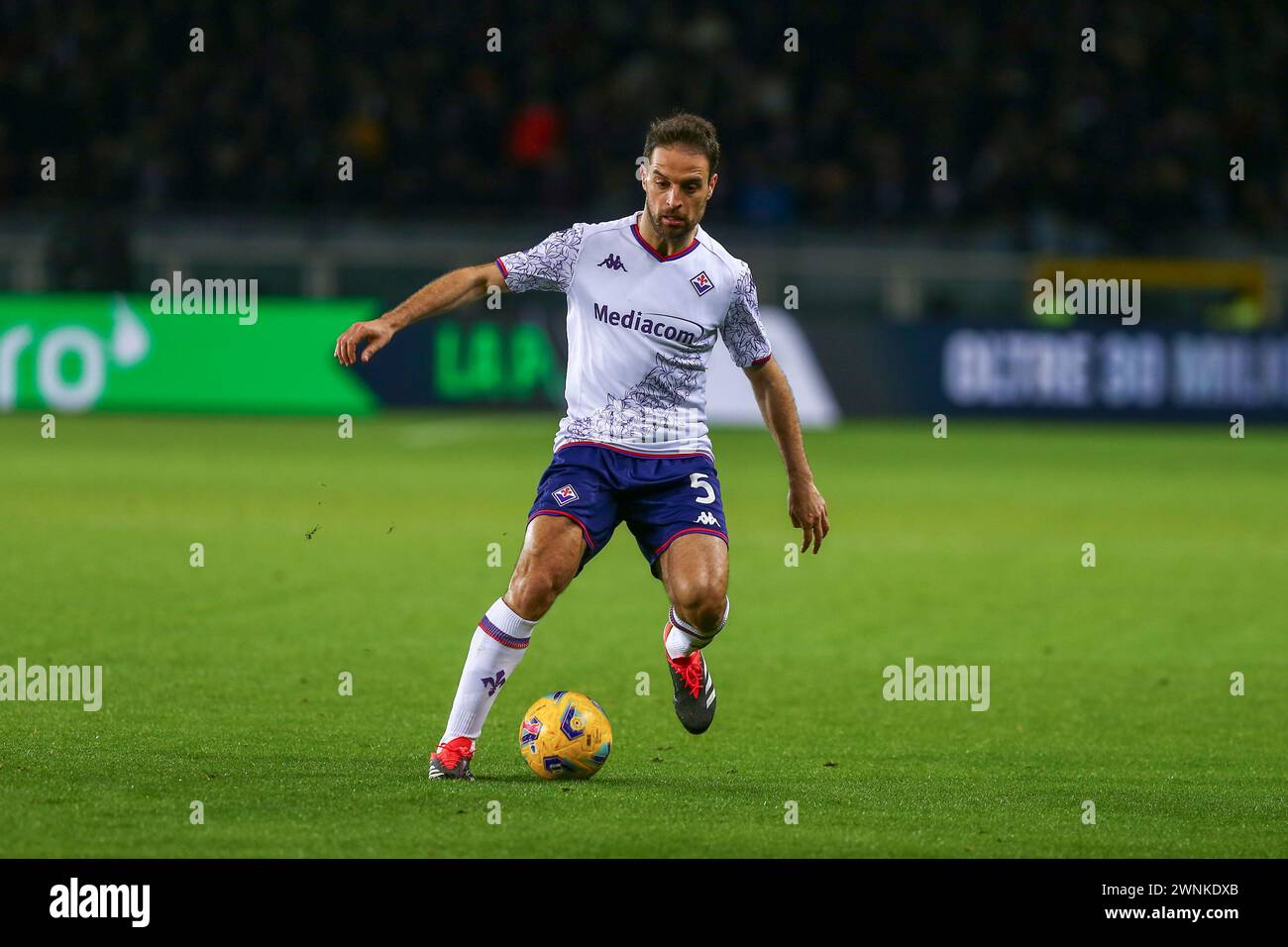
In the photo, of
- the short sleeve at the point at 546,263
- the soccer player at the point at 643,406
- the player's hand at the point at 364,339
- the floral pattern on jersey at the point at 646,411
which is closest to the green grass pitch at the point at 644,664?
the soccer player at the point at 643,406

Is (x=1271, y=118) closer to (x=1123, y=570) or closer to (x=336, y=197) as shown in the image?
(x=336, y=197)

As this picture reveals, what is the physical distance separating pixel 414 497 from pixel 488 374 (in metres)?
8.46

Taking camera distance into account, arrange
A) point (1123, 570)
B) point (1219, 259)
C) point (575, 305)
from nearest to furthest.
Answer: point (575, 305), point (1123, 570), point (1219, 259)

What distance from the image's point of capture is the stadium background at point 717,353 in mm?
11711

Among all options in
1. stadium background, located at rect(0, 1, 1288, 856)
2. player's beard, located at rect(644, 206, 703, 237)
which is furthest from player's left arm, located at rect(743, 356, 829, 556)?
stadium background, located at rect(0, 1, 1288, 856)

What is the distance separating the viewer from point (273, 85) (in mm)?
27984

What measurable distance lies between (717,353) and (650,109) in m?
5.44

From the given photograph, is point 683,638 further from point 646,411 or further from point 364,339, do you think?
point 364,339

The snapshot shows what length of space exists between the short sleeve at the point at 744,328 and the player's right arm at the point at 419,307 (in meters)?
0.84

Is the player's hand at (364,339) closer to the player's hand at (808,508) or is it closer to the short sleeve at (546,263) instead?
the short sleeve at (546,263)

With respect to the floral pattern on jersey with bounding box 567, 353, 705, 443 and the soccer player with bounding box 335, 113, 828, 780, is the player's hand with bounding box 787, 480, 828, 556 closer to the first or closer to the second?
the soccer player with bounding box 335, 113, 828, 780

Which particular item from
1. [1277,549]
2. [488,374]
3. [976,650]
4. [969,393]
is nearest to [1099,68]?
[969,393]

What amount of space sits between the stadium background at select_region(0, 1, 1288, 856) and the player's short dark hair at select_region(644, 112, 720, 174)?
11.0 feet

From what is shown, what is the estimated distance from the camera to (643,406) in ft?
22.9
